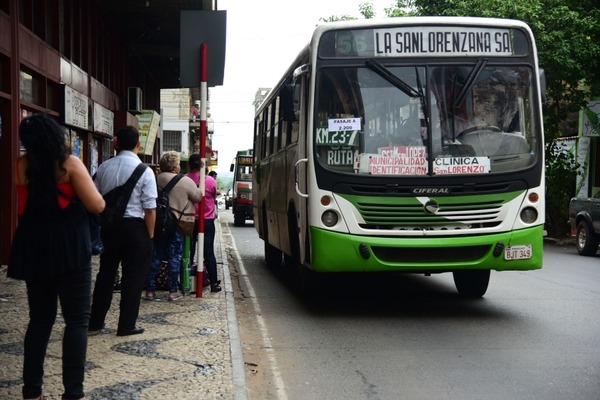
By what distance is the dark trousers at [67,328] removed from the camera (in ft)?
16.5

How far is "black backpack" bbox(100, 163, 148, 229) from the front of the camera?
7.48 m

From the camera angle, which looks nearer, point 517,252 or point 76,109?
point 517,252

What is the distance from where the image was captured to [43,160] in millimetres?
4891

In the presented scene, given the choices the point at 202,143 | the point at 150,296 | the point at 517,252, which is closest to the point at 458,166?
the point at 517,252

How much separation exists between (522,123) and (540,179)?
654 millimetres

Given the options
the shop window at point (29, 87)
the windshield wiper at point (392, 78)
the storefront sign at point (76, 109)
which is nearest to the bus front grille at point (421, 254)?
the windshield wiper at point (392, 78)

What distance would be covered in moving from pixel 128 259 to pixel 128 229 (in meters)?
0.29

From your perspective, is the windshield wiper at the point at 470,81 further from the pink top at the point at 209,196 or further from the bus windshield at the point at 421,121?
the pink top at the point at 209,196

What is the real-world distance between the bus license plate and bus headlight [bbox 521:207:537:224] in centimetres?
27

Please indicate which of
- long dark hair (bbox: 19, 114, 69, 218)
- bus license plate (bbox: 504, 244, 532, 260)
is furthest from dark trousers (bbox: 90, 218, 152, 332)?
bus license plate (bbox: 504, 244, 532, 260)

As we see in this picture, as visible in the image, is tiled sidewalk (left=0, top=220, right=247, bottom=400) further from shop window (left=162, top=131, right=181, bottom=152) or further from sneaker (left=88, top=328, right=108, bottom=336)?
shop window (left=162, top=131, right=181, bottom=152)

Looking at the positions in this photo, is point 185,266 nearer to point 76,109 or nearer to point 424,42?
point 424,42

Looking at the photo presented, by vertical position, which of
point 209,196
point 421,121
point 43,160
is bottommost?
point 209,196

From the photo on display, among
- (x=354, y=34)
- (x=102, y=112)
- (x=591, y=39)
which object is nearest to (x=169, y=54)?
(x=102, y=112)
